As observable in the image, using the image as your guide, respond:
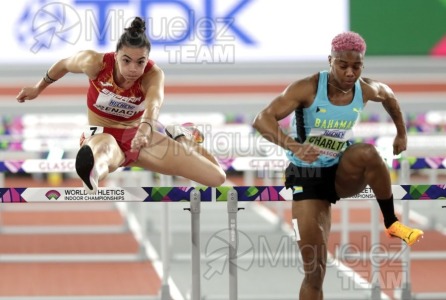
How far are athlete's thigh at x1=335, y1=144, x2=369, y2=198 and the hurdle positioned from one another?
0.40m

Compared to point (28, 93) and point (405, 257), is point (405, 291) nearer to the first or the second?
point (405, 257)

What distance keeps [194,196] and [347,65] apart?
1.20m

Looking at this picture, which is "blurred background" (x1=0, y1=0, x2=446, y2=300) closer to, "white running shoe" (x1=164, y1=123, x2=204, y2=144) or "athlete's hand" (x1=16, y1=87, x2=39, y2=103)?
"white running shoe" (x1=164, y1=123, x2=204, y2=144)

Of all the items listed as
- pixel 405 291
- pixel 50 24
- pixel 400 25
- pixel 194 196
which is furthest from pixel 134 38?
pixel 400 25

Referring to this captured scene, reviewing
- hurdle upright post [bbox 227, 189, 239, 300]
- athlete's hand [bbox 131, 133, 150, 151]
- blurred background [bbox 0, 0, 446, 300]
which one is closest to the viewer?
athlete's hand [bbox 131, 133, 150, 151]

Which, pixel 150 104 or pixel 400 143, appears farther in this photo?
pixel 150 104

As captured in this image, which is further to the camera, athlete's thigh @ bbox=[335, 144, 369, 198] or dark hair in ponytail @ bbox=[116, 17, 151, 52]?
dark hair in ponytail @ bbox=[116, 17, 151, 52]

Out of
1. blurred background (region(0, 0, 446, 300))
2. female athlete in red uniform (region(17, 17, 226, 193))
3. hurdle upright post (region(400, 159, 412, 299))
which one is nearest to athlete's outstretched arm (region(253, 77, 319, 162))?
female athlete in red uniform (region(17, 17, 226, 193))

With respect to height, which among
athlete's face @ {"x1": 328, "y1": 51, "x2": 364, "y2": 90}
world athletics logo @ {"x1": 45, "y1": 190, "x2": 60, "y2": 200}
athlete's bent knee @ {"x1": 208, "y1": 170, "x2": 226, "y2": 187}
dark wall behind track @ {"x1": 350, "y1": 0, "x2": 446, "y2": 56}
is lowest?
world athletics logo @ {"x1": 45, "y1": 190, "x2": 60, "y2": 200}

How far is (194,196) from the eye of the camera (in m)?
5.63

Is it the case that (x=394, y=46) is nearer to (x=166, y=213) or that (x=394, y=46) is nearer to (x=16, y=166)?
(x=166, y=213)

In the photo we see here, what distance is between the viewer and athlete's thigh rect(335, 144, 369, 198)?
5219 millimetres

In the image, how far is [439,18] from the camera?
10.9 metres

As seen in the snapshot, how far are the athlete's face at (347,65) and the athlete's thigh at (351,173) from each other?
376mm
